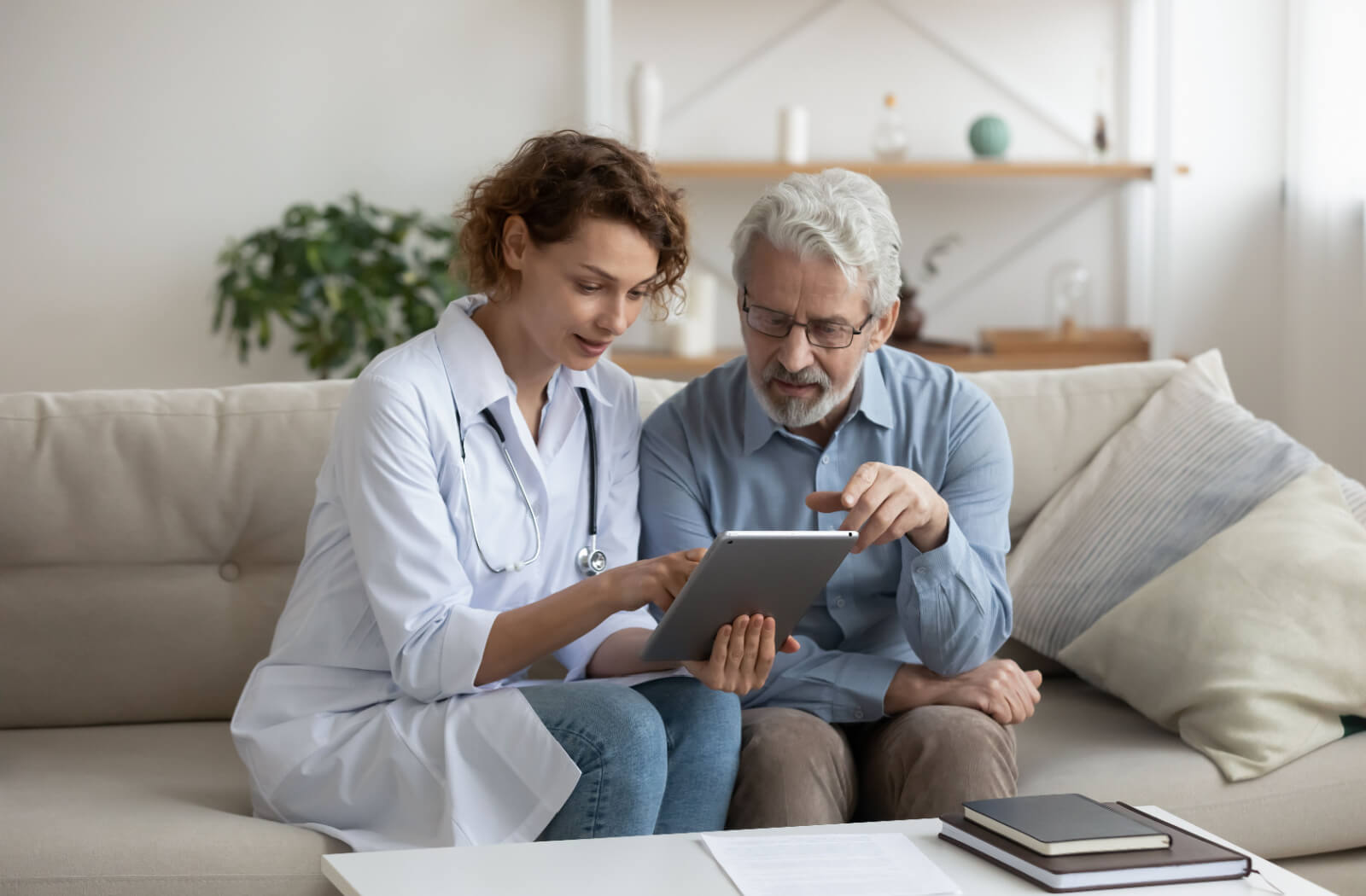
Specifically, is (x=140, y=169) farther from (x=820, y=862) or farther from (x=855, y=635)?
(x=820, y=862)

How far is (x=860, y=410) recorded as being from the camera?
1.77 metres

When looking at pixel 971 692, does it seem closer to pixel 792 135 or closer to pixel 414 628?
pixel 414 628

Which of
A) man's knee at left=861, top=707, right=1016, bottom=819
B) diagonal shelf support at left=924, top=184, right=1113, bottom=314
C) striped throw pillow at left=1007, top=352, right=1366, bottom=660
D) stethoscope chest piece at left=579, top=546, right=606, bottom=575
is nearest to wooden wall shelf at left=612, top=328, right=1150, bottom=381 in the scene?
diagonal shelf support at left=924, top=184, right=1113, bottom=314

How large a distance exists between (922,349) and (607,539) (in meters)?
2.16

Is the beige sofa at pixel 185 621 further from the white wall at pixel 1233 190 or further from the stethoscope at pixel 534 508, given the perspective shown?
the white wall at pixel 1233 190

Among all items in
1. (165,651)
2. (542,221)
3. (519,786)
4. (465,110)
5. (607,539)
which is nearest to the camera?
(519,786)

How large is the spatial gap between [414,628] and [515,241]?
1.63 feet

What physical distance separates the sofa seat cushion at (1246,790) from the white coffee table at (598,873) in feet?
1.56

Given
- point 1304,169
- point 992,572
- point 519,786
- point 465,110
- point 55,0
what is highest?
point 55,0

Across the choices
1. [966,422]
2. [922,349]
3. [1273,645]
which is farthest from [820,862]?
[922,349]

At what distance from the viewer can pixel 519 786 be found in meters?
1.43

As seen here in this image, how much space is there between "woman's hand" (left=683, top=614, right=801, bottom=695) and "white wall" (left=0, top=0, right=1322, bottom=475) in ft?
8.50

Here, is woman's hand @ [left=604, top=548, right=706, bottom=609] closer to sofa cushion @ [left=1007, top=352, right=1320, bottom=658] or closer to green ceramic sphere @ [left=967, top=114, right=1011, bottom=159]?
sofa cushion @ [left=1007, top=352, right=1320, bottom=658]

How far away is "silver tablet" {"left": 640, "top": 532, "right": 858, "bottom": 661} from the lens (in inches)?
50.5
